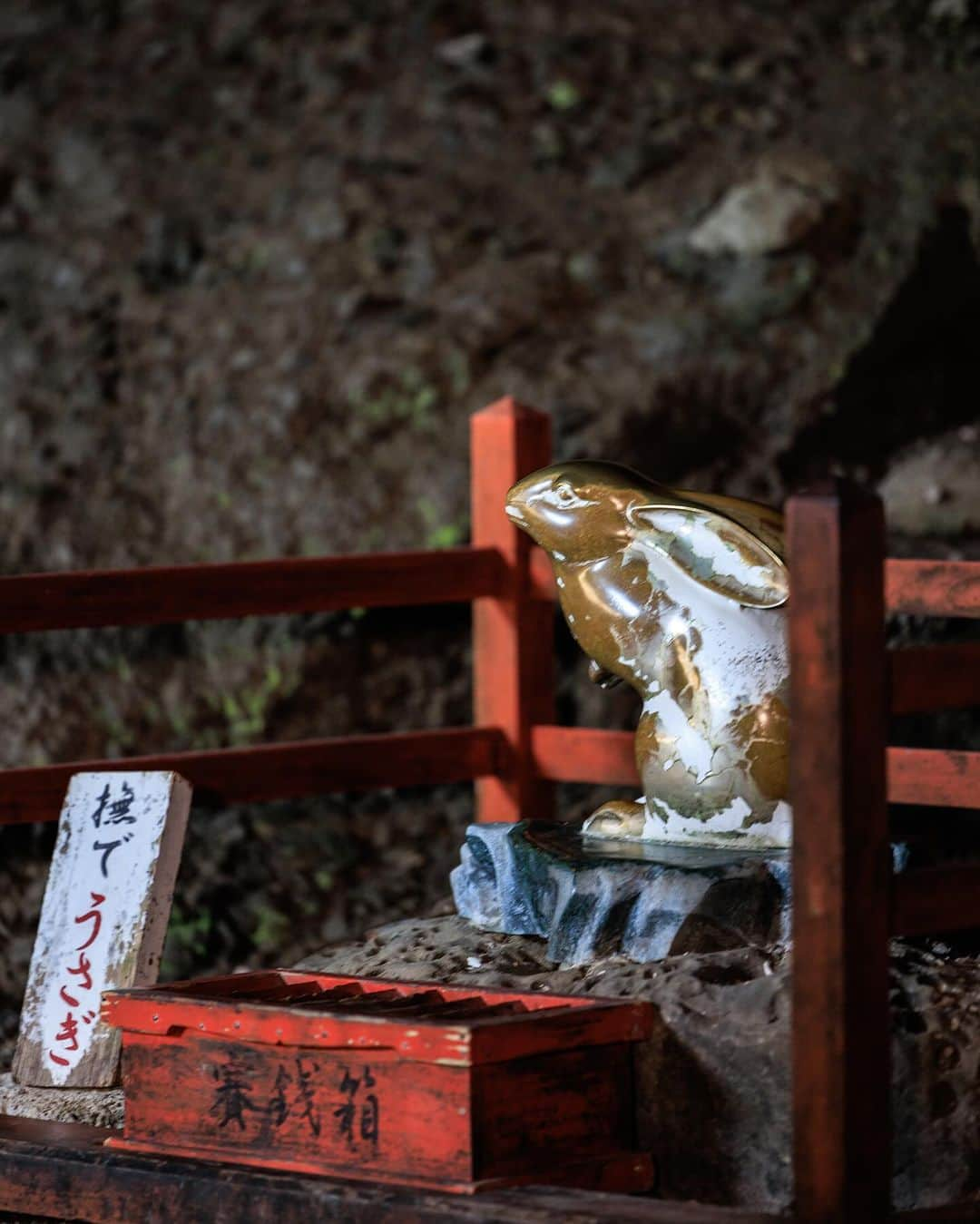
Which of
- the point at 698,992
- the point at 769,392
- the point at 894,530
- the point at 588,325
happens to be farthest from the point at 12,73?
the point at 698,992

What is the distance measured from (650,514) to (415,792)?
2.38 metres

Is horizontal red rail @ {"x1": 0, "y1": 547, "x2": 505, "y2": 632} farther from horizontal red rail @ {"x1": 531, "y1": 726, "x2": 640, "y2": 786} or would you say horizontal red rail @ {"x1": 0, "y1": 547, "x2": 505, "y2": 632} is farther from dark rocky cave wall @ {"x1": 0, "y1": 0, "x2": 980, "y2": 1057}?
dark rocky cave wall @ {"x1": 0, "y1": 0, "x2": 980, "y2": 1057}

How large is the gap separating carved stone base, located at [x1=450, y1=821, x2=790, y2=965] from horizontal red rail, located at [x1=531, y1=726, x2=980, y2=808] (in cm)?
37

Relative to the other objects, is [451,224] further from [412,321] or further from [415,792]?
[415,792]

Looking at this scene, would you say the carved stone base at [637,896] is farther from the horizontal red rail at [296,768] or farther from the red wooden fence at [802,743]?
the horizontal red rail at [296,768]

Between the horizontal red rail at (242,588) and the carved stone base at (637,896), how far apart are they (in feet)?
3.50

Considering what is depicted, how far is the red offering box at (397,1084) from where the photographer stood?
2.81 metres

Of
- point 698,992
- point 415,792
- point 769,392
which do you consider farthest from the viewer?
point 769,392

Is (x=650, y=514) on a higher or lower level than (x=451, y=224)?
lower

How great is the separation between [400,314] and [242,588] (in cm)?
213

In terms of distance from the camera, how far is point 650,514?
352cm

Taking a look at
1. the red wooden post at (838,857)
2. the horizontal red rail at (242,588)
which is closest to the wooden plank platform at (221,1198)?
the red wooden post at (838,857)

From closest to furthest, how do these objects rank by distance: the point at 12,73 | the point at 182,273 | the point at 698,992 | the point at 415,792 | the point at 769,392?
the point at 698,992
the point at 415,792
the point at 769,392
the point at 182,273
the point at 12,73

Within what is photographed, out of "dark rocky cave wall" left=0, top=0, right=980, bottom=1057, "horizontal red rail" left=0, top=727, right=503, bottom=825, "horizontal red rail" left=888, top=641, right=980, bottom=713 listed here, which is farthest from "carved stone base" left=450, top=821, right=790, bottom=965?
"dark rocky cave wall" left=0, top=0, right=980, bottom=1057
